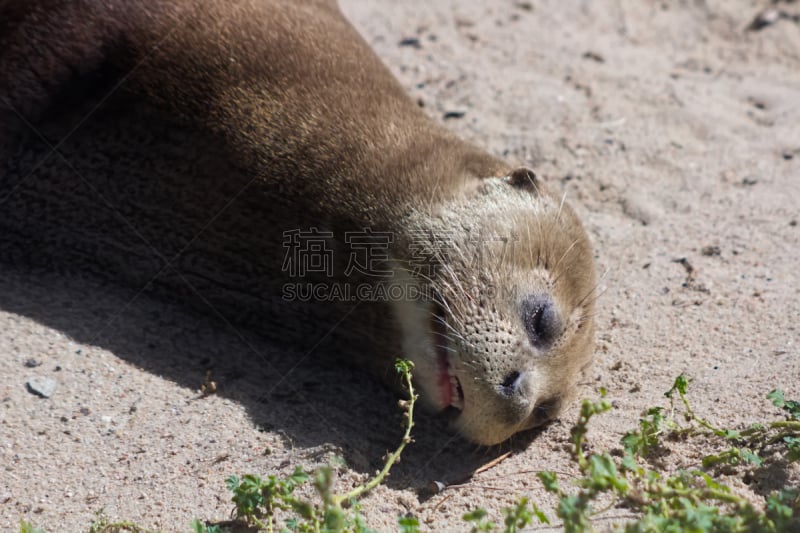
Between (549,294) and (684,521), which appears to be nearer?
(684,521)

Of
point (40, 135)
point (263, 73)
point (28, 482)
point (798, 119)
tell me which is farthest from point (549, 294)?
point (798, 119)

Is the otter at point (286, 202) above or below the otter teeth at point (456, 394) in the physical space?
above

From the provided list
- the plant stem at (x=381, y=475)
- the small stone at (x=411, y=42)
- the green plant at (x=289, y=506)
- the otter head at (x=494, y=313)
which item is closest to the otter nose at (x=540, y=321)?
the otter head at (x=494, y=313)

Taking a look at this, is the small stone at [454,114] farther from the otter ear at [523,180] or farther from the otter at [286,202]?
the otter ear at [523,180]

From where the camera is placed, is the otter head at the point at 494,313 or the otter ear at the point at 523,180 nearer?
the otter head at the point at 494,313

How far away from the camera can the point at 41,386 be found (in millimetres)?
3346

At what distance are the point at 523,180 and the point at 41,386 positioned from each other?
2.03m

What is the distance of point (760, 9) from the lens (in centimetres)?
657

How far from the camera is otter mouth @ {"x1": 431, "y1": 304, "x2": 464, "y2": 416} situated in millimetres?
3290

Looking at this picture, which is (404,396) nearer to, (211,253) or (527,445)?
(527,445)

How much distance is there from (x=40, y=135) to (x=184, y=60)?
0.71 metres

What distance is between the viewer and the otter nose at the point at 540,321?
331 centimetres

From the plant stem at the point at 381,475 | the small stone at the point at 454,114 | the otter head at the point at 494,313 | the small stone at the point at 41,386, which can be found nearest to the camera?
the plant stem at the point at 381,475

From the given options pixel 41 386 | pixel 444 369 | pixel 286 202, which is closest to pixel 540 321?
pixel 444 369
